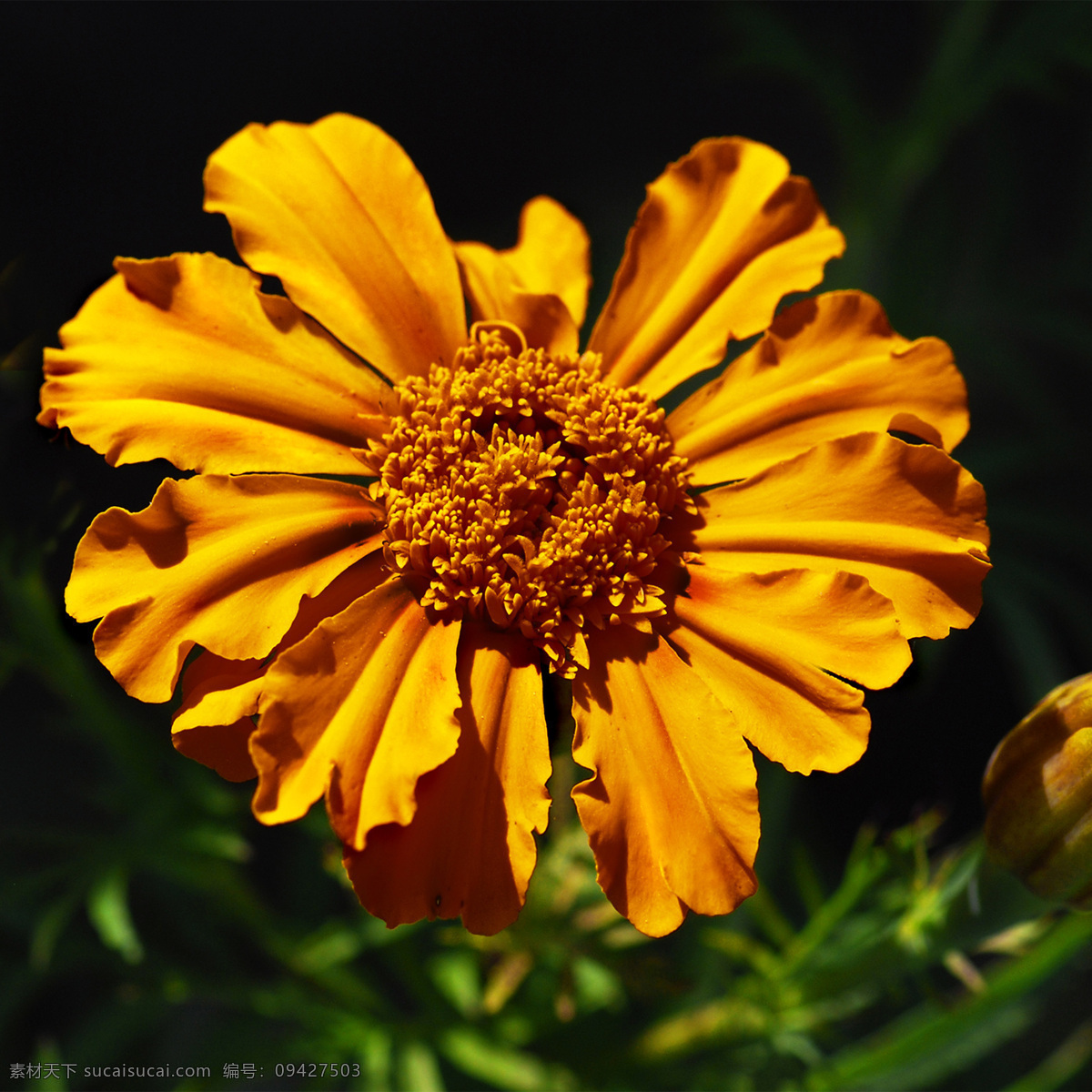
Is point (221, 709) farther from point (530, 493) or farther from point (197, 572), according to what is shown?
point (530, 493)

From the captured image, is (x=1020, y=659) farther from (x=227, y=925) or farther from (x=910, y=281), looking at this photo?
(x=227, y=925)

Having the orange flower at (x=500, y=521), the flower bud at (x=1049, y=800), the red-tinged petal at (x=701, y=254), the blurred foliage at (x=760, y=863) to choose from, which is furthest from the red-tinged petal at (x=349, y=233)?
the flower bud at (x=1049, y=800)

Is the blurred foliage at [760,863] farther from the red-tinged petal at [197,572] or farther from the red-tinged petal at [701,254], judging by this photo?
the red-tinged petal at [701,254]

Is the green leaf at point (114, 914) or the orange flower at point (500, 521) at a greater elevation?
the orange flower at point (500, 521)

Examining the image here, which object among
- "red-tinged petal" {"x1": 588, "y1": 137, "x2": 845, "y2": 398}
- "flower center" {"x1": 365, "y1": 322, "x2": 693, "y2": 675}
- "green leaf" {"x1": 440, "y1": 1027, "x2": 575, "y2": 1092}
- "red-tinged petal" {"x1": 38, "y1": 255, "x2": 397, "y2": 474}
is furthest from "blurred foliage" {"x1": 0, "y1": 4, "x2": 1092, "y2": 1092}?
"red-tinged petal" {"x1": 588, "y1": 137, "x2": 845, "y2": 398}

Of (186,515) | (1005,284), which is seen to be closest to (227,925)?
(186,515)

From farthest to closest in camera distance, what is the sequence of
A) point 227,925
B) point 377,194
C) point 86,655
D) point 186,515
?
1. point 227,925
2. point 86,655
3. point 377,194
4. point 186,515

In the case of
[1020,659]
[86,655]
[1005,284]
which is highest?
[1005,284]
